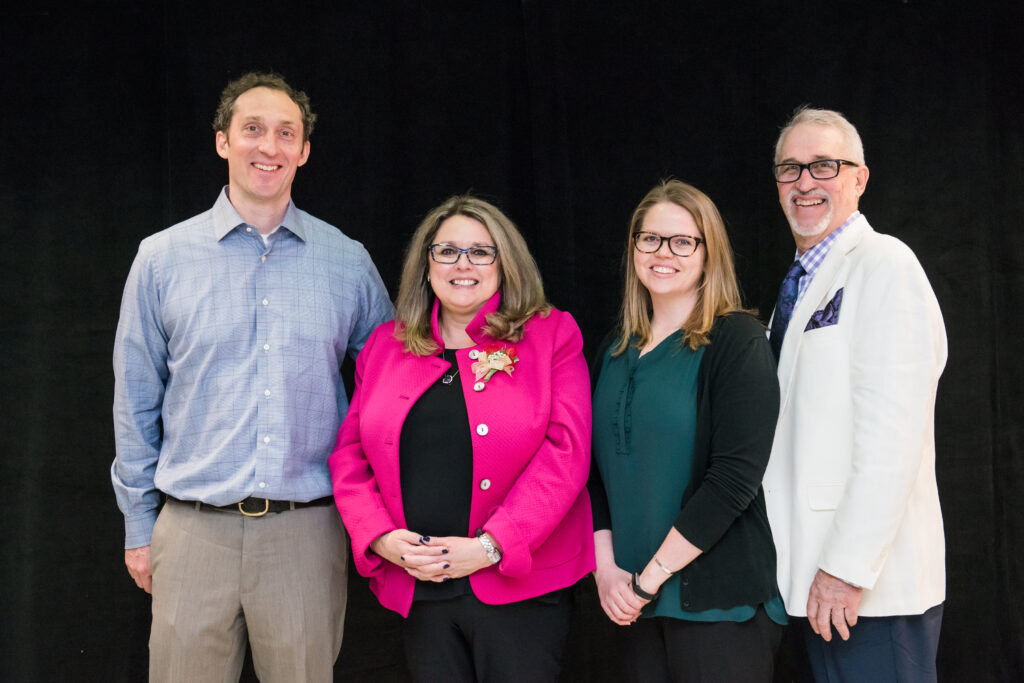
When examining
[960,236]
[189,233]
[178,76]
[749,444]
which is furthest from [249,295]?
[960,236]

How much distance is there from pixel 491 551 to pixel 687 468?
52cm

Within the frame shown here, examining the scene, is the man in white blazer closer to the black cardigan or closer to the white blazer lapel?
the white blazer lapel

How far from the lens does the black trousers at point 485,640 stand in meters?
1.97

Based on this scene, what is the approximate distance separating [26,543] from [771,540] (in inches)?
93.0

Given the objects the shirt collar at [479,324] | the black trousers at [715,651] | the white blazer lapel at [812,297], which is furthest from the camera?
the shirt collar at [479,324]

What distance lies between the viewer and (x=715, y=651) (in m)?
1.84

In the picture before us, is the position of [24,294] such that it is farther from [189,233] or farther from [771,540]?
[771,540]

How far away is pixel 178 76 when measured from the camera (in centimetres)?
269

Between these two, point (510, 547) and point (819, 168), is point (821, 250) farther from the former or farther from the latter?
point (510, 547)

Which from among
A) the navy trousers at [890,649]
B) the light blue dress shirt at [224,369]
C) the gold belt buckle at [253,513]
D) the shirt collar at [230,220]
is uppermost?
the shirt collar at [230,220]

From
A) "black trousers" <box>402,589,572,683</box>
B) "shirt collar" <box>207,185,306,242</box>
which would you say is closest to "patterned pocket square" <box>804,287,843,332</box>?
"black trousers" <box>402,589,572,683</box>

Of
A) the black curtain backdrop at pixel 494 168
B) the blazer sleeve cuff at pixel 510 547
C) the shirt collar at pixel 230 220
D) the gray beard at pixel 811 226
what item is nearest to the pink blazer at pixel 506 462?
the blazer sleeve cuff at pixel 510 547

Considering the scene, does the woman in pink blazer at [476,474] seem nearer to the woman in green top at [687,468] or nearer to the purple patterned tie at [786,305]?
the woman in green top at [687,468]

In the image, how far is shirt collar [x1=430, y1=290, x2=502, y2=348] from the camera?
2.15 m
